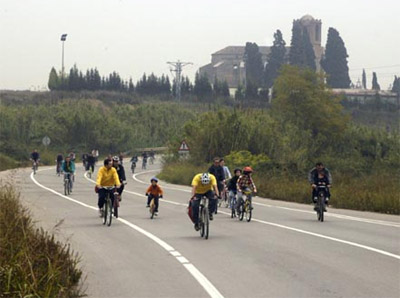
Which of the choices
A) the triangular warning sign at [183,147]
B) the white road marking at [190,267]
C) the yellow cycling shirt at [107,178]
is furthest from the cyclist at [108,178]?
the triangular warning sign at [183,147]

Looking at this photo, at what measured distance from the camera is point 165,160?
61688 mm

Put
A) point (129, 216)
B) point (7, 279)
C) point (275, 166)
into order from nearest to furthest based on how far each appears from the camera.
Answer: point (7, 279), point (129, 216), point (275, 166)

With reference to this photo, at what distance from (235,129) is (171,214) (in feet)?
94.1

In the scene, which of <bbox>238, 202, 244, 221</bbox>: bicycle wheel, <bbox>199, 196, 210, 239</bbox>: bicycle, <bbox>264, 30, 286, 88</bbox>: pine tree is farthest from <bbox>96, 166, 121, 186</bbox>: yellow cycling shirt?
<bbox>264, 30, 286, 88</bbox>: pine tree

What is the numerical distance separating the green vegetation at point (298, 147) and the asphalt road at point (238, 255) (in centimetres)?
777

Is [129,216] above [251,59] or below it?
below

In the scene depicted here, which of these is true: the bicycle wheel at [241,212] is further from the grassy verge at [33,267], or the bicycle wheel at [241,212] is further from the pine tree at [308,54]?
the pine tree at [308,54]

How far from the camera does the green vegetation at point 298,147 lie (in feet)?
109

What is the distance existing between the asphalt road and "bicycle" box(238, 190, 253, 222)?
443 millimetres

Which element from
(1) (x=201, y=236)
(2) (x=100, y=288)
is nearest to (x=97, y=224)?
(1) (x=201, y=236)

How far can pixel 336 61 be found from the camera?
6988 inches

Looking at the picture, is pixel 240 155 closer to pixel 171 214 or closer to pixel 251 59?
pixel 171 214

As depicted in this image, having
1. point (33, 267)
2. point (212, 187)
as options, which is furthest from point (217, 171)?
point (33, 267)

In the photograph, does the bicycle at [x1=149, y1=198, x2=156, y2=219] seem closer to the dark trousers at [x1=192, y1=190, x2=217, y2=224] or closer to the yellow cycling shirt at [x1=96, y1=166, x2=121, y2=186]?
the yellow cycling shirt at [x1=96, y1=166, x2=121, y2=186]
